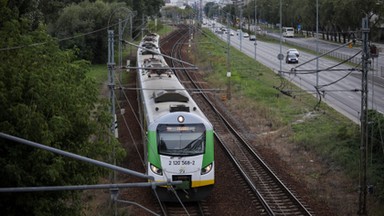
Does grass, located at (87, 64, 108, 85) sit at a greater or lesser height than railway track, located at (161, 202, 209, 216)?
greater

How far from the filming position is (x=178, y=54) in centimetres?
6525

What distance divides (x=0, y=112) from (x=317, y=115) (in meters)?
22.7

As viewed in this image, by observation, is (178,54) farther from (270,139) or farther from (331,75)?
(270,139)

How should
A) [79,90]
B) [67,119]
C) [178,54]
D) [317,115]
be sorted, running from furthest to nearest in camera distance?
[178,54] < [317,115] < [79,90] < [67,119]

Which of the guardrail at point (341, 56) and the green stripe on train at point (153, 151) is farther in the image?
the guardrail at point (341, 56)

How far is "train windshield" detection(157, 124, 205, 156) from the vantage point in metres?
17.4

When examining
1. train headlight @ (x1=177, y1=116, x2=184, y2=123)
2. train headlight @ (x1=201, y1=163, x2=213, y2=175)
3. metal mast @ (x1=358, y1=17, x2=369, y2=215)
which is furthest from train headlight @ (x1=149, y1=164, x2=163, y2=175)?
metal mast @ (x1=358, y1=17, x2=369, y2=215)

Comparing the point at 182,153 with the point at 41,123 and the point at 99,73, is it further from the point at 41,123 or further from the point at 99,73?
the point at 99,73

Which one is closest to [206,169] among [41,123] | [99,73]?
[41,123]

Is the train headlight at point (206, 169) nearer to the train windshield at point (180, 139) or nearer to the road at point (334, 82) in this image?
the train windshield at point (180, 139)

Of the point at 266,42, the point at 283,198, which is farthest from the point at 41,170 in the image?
the point at 266,42

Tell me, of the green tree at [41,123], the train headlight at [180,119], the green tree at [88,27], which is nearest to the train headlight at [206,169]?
the train headlight at [180,119]

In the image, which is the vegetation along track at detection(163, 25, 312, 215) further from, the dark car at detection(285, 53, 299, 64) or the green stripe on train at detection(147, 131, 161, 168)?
the dark car at detection(285, 53, 299, 64)

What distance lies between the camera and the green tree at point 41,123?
41.3 feet
